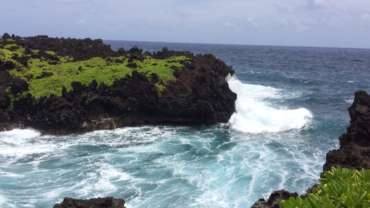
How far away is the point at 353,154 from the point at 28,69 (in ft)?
144

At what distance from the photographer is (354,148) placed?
26922 millimetres

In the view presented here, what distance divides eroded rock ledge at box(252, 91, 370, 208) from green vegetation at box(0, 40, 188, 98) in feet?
81.3

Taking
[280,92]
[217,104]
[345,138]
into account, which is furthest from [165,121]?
[280,92]

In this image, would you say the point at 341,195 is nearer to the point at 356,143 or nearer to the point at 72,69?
the point at 356,143

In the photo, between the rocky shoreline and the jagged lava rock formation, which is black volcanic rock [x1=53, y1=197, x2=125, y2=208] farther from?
the jagged lava rock formation

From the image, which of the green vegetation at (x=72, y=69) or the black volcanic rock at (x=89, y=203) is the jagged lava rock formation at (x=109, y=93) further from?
the black volcanic rock at (x=89, y=203)

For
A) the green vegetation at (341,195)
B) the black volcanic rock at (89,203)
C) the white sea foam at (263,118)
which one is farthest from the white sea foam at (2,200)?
the white sea foam at (263,118)

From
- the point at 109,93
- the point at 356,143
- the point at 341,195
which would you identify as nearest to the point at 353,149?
the point at 356,143

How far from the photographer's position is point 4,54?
6581cm

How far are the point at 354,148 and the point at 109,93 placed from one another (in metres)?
30.4

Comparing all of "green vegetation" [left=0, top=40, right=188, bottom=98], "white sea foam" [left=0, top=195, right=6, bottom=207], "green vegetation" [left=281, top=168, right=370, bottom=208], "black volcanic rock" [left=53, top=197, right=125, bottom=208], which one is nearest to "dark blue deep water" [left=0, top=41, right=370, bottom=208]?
"white sea foam" [left=0, top=195, right=6, bottom=207]

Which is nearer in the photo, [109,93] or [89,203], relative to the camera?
[89,203]

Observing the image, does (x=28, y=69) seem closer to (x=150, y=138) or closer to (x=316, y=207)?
(x=150, y=138)

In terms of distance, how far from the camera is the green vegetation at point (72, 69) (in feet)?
178
